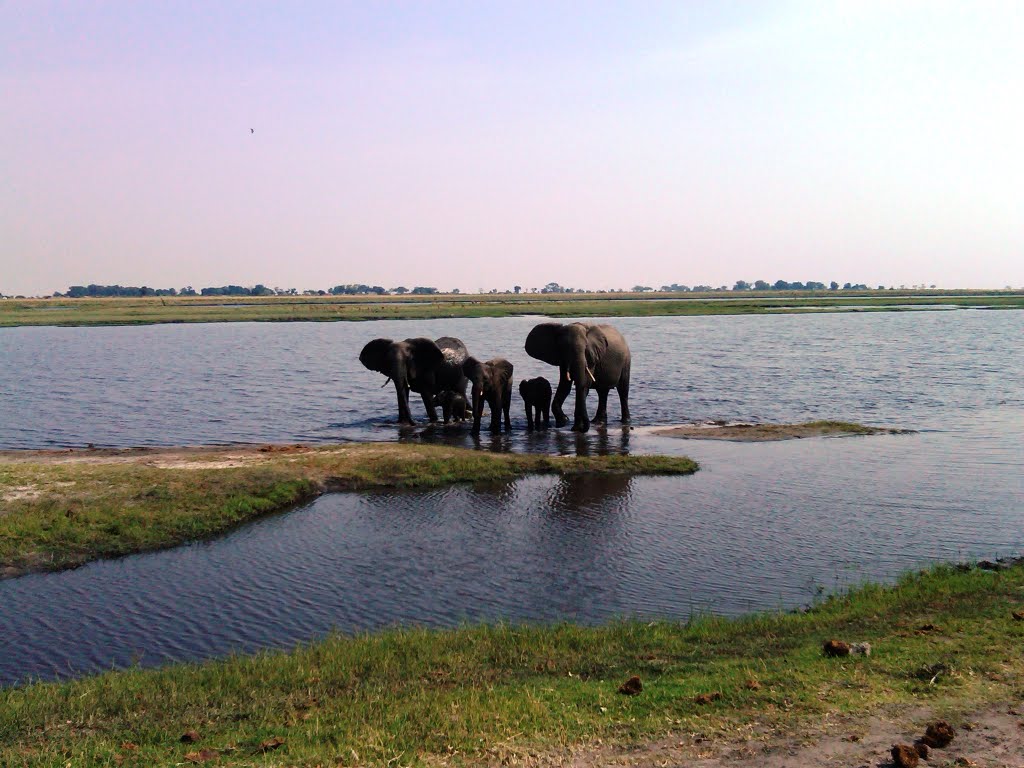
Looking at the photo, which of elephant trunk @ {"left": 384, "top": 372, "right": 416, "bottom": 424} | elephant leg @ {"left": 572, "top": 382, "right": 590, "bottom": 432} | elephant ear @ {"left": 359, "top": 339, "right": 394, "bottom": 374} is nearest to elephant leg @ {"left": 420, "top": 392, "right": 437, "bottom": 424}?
elephant trunk @ {"left": 384, "top": 372, "right": 416, "bottom": 424}

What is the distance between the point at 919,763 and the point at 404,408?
76.1 feet

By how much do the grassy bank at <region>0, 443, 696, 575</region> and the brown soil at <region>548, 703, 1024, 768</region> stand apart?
34.1ft

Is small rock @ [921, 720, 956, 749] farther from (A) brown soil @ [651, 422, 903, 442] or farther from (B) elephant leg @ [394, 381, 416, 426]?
(B) elephant leg @ [394, 381, 416, 426]

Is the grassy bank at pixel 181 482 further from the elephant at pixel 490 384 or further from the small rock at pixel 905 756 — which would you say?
the small rock at pixel 905 756

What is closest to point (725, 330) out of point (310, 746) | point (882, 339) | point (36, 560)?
point (882, 339)

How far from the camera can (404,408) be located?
1136 inches

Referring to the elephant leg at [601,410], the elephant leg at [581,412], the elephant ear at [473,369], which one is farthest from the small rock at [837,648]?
the elephant leg at [601,410]

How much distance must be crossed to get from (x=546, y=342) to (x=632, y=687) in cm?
2031

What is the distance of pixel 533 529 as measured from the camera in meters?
16.4

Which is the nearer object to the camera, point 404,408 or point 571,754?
point 571,754

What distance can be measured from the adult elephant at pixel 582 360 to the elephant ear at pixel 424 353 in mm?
2772

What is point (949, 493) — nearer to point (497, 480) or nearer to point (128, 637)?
point (497, 480)

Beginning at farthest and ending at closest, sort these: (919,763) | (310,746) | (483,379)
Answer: (483,379), (310,746), (919,763)

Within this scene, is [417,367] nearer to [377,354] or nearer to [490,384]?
[377,354]
